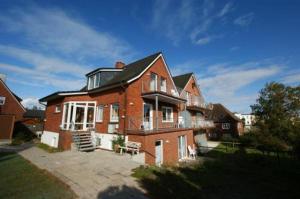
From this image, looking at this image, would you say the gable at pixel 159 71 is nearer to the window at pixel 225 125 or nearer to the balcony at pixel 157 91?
the balcony at pixel 157 91

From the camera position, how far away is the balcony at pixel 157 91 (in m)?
15.8

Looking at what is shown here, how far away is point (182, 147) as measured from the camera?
18.8 meters

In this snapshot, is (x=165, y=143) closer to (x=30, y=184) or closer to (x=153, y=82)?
(x=153, y=82)

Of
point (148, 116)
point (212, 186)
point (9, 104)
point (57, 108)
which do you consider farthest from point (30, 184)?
point (9, 104)

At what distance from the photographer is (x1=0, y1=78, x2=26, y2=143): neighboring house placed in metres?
23.1

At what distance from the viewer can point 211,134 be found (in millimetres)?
46969

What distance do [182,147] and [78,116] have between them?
37.2 ft

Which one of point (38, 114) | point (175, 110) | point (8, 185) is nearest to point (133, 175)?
point (8, 185)

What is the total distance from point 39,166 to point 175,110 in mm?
15353

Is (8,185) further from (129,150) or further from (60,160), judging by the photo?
(129,150)

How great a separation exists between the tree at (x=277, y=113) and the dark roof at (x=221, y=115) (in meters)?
9.29

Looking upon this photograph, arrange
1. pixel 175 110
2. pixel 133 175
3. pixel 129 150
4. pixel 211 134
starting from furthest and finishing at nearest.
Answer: pixel 211 134 → pixel 175 110 → pixel 129 150 → pixel 133 175

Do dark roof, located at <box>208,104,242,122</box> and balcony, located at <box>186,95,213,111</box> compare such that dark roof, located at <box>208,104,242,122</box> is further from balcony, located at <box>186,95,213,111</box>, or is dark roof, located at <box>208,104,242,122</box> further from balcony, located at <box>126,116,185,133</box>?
balcony, located at <box>126,116,185,133</box>

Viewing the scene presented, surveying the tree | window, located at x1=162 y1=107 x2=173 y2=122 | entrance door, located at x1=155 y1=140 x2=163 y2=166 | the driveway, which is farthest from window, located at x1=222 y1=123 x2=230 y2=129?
the driveway
